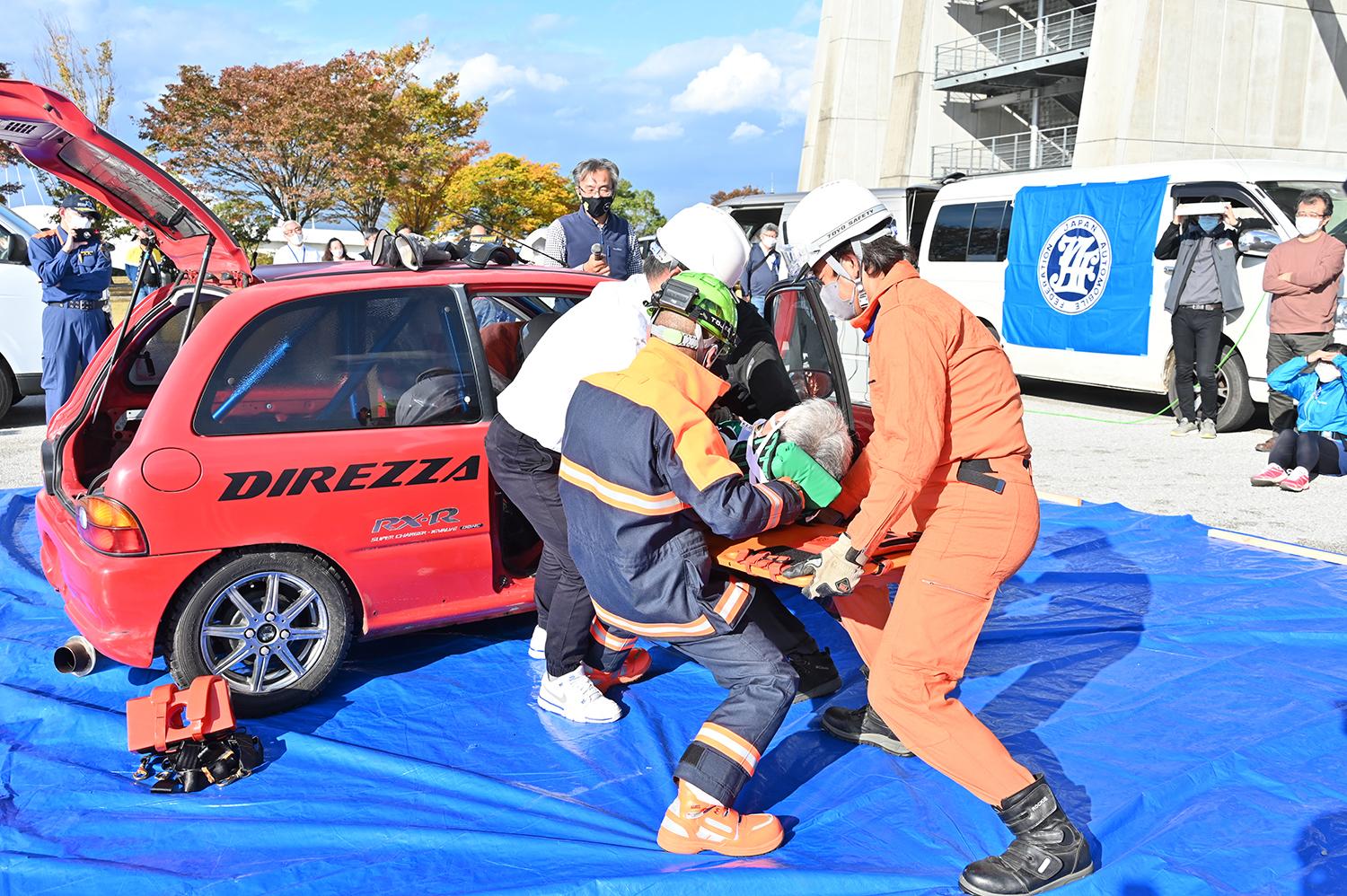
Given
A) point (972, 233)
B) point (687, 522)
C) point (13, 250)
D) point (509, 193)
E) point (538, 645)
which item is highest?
point (509, 193)

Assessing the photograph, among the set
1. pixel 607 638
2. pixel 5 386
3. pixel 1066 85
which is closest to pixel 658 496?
pixel 607 638

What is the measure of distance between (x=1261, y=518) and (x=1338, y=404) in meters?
1.61

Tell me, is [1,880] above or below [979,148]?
below

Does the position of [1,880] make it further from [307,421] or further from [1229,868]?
[1229,868]

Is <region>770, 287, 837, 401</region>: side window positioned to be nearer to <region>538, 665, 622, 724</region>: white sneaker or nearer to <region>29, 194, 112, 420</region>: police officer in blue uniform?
<region>538, 665, 622, 724</region>: white sneaker

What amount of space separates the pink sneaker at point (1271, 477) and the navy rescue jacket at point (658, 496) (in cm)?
607

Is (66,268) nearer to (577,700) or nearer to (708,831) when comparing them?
(577,700)

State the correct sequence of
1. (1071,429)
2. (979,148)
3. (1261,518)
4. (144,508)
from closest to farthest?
(144,508)
(1261,518)
(1071,429)
(979,148)

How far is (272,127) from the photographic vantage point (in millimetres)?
25344

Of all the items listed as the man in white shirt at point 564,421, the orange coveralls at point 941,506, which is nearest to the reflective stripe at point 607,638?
the man in white shirt at point 564,421

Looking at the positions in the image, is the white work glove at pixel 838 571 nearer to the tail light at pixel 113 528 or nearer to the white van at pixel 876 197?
the white van at pixel 876 197

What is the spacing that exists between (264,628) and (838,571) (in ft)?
7.28

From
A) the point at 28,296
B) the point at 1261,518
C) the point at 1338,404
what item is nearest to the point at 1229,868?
the point at 1261,518

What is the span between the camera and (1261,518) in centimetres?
702
